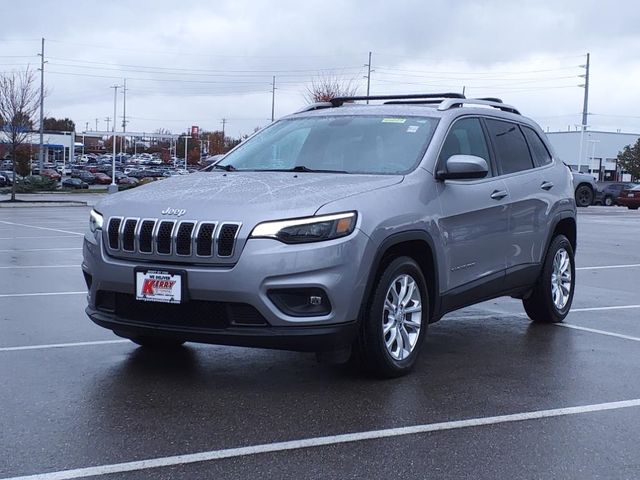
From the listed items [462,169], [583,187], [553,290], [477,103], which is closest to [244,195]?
[462,169]

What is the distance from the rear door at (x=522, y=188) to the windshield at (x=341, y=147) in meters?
1.08

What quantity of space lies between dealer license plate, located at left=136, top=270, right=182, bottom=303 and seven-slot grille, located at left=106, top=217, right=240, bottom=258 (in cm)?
14

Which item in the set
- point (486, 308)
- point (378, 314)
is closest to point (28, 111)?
point (486, 308)

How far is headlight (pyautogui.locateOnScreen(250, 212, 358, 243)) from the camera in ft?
16.9

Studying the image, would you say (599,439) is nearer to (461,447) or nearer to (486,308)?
(461,447)

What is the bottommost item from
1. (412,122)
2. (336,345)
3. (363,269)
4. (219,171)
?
(336,345)

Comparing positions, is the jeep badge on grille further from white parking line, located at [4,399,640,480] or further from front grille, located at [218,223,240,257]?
white parking line, located at [4,399,640,480]

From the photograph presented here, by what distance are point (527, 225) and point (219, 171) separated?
106 inches

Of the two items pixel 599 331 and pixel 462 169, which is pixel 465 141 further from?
pixel 599 331

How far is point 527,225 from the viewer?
24.7ft

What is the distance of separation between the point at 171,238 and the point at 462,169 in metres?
2.12

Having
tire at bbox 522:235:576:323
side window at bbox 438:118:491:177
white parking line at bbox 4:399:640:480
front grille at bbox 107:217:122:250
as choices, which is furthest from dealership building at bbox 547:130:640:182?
front grille at bbox 107:217:122:250

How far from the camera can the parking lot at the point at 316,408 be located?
13.8ft

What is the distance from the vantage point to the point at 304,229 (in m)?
5.20
